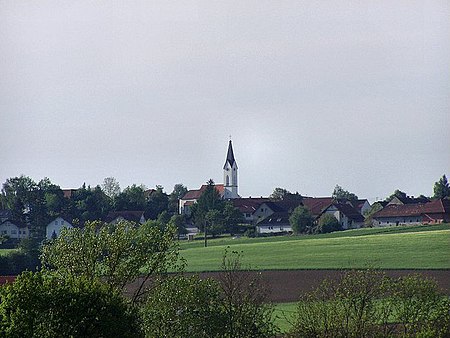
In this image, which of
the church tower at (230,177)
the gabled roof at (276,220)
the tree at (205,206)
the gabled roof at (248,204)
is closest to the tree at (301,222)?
the gabled roof at (276,220)

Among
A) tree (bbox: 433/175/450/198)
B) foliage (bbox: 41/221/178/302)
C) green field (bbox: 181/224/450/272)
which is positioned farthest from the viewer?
tree (bbox: 433/175/450/198)

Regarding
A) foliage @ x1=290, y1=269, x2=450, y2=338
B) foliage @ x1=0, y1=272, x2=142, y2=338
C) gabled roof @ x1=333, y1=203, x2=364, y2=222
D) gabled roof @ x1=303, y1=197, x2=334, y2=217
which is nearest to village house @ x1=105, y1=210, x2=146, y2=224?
gabled roof @ x1=303, y1=197, x2=334, y2=217

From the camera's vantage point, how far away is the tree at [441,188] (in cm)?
15038

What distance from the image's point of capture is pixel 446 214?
10250 cm

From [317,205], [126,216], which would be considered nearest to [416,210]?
[317,205]

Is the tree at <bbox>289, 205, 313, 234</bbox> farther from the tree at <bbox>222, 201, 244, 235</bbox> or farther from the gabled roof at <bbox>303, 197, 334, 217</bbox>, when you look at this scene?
the gabled roof at <bbox>303, 197, 334, 217</bbox>

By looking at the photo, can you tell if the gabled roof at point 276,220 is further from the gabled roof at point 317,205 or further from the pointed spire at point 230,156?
the pointed spire at point 230,156

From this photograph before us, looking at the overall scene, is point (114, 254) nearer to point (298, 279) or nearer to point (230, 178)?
point (298, 279)

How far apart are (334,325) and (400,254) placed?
3812 centimetres

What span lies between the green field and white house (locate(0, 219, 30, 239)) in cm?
2974

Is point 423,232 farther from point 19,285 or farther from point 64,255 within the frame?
point 19,285

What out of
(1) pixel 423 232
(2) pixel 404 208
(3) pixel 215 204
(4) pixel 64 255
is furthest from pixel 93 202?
(4) pixel 64 255

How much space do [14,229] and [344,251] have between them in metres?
54.5

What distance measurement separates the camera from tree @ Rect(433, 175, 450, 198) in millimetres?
150375
